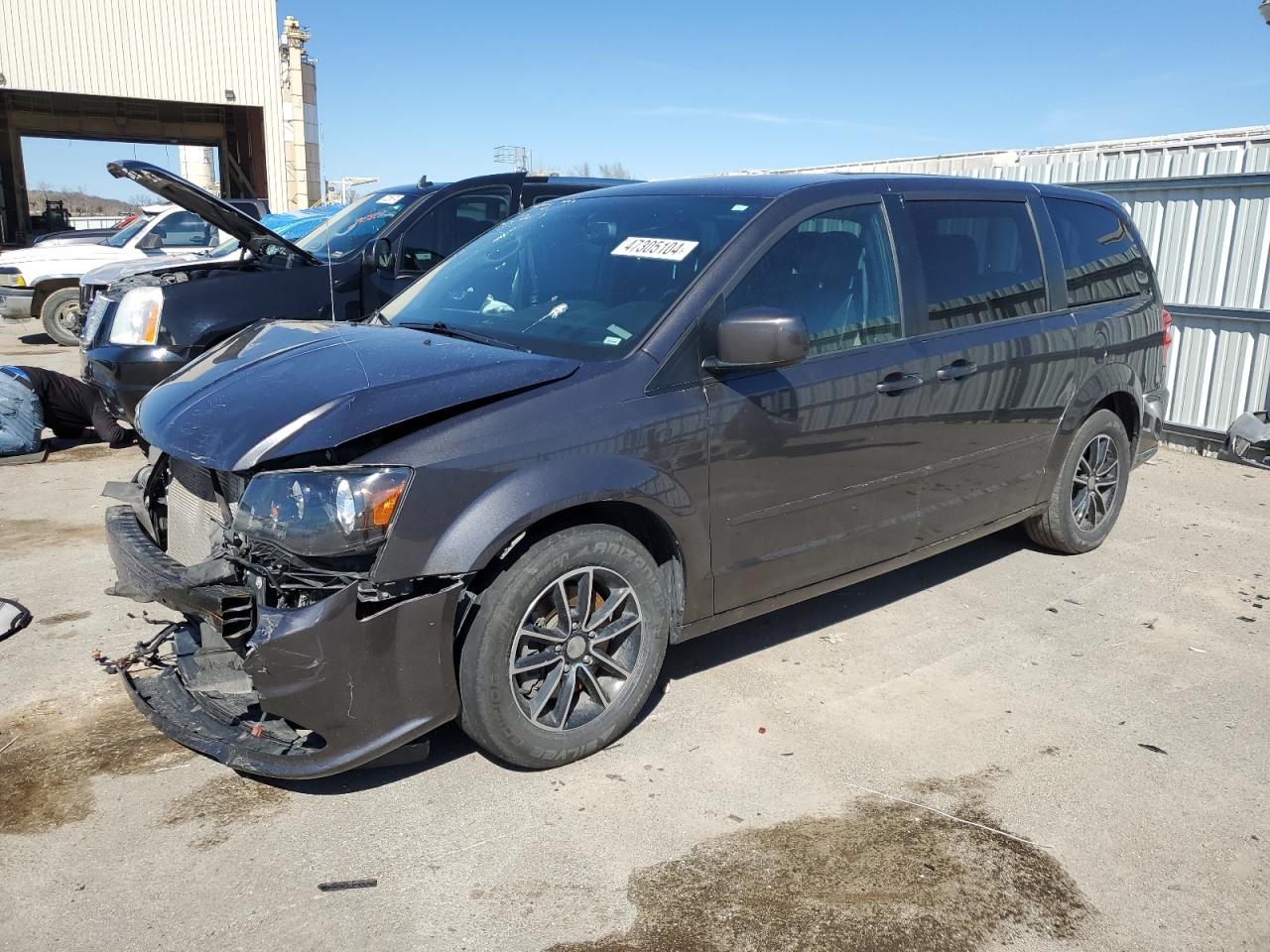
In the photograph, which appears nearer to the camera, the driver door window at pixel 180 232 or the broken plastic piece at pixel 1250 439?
the broken plastic piece at pixel 1250 439

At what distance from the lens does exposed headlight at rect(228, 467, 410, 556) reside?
9.32ft

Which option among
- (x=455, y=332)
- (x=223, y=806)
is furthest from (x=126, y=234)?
(x=223, y=806)

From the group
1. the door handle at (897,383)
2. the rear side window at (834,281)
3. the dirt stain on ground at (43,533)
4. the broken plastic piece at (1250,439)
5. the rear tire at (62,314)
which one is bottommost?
the dirt stain on ground at (43,533)

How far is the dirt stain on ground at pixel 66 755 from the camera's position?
316 cm

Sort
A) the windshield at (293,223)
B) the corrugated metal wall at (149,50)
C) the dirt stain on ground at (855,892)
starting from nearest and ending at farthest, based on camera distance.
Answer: the dirt stain on ground at (855,892)
the windshield at (293,223)
the corrugated metal wall at (149,50)

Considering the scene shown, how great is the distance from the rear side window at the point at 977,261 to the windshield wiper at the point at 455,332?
6.08 feet

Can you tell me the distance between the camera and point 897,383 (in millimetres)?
4141

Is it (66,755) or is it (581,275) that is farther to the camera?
(581,275)

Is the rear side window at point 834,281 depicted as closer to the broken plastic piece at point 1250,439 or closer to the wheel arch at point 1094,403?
the wheel arch at point 1094,403

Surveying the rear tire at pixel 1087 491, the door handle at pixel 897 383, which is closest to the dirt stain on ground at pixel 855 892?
the door handle at pixel 897 383

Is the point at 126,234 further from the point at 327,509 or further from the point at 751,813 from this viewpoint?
the point at 751,813

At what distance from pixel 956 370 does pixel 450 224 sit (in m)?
4.75

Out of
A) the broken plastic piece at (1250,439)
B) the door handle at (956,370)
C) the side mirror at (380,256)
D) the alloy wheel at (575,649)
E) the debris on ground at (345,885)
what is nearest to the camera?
the debris on ground at (345,885)

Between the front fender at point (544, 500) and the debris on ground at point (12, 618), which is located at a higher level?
the front fender at point (544, 500)
